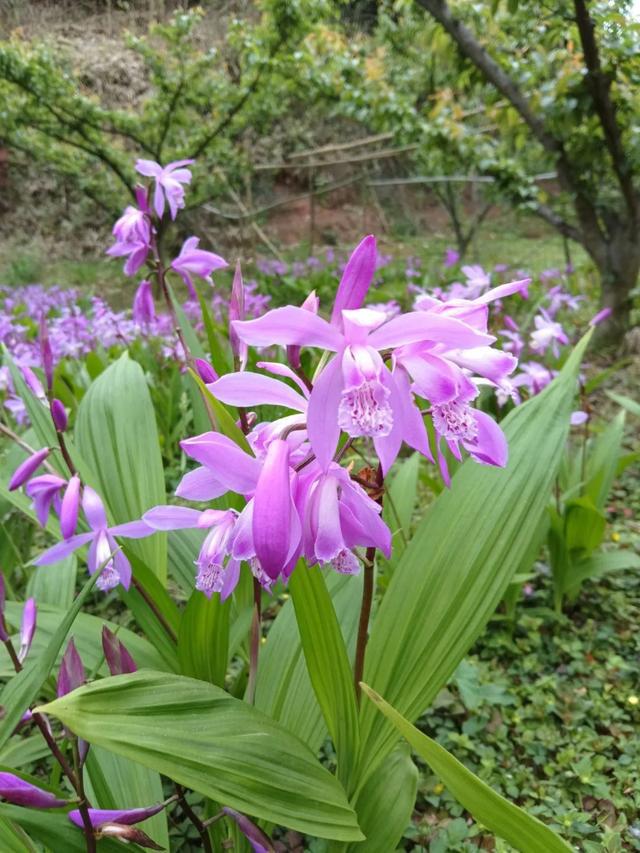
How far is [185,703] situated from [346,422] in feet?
1.02

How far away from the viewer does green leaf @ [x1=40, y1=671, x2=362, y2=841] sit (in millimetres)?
532

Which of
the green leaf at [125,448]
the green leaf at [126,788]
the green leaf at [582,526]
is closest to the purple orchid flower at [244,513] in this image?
the green leaf at [126,788]

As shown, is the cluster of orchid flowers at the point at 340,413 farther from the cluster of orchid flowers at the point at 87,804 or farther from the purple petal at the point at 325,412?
the cluster of orchid flowers at the point at 87,804

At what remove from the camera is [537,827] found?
1.82 feet

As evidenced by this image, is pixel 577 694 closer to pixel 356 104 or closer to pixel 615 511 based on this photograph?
pixel 615 511

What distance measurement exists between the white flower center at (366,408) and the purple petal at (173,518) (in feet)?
0.87

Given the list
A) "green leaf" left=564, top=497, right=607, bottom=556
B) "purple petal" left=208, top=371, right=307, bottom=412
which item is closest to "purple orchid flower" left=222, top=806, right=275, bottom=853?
"purple petal" left=208, top=371, right=307, bottom=412

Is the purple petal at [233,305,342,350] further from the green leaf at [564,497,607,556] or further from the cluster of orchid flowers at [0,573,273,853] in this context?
the green leaf at [564,497,607,556]

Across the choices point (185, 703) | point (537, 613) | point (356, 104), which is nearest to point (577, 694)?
point (537, 613)

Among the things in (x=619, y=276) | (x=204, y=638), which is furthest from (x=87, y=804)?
(x=619, y=276)

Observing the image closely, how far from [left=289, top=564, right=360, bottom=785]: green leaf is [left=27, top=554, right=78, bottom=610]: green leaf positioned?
2.45ft

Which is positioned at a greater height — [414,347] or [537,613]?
[414,347]

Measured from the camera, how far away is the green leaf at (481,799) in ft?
1.77

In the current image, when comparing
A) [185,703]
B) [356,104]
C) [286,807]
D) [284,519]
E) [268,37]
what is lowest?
[286,807]
